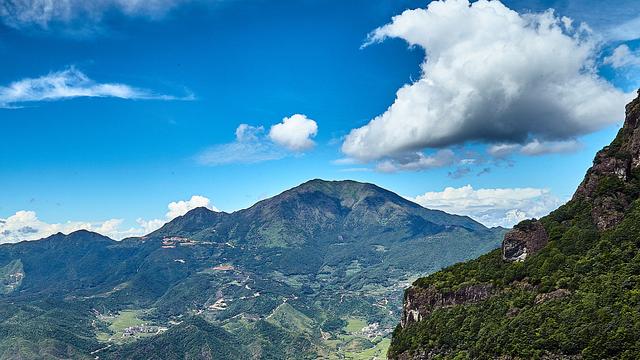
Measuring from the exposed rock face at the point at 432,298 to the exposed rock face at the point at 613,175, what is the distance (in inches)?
1320

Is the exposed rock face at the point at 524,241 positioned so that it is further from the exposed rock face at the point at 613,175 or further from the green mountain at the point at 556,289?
the exposed rock face at the point at 613,175

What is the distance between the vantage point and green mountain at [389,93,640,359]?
87.8 m

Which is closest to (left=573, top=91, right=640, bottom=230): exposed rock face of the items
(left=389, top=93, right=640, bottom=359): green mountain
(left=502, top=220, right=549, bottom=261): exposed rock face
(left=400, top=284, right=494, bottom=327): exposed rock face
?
(left=389, top=93, right=640, bottom=359): green mountain

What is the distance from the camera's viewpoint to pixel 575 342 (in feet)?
284

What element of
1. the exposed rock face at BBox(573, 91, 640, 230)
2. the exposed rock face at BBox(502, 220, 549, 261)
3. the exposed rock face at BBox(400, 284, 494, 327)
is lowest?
the exposed rock face at BBox(400, 284, 494, 327)

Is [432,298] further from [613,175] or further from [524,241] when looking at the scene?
[613,175]

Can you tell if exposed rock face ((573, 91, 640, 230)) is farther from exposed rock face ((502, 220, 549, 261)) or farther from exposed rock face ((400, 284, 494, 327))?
exposed rock face ((400, 284, 494, 327))

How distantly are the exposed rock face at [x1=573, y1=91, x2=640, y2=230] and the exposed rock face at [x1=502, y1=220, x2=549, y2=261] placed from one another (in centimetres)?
1434

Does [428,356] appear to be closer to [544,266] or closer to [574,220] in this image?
[544,266]

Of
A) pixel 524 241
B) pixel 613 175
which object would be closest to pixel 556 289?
pixel 524 241

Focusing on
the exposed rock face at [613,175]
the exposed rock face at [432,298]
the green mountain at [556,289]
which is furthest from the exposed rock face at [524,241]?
the exposed rock face at [613,175]

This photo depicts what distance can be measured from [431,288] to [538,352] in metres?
55.6

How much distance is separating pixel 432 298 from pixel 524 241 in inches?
1199

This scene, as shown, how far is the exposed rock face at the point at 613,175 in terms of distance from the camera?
12056cm
